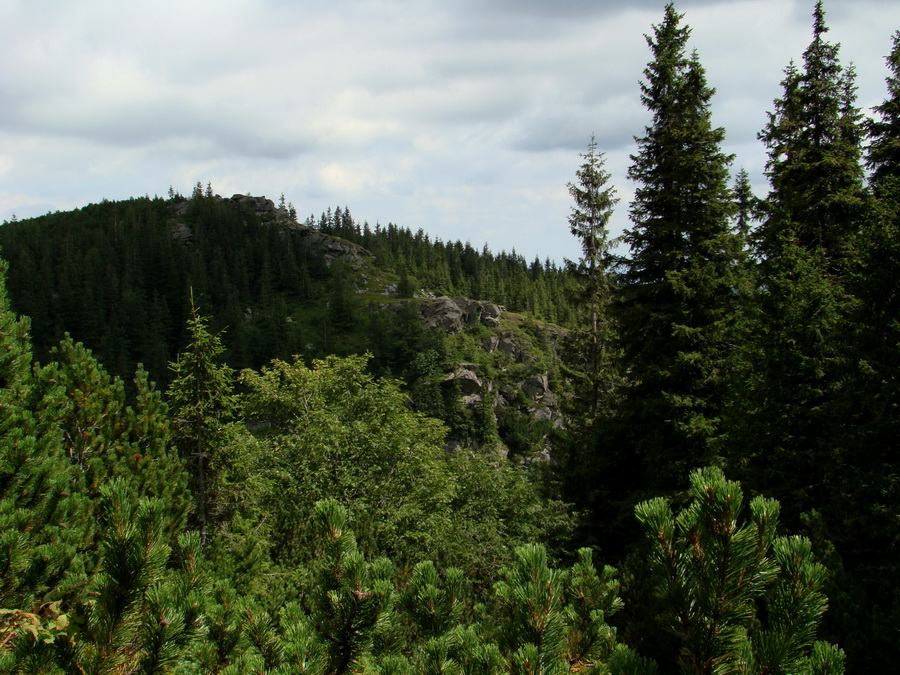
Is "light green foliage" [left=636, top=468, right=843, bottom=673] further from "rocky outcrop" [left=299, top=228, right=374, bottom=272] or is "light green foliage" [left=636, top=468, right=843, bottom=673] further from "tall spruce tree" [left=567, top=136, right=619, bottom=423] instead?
"rocky outcrop" [left=299, top=228, right=374, bottom=272]

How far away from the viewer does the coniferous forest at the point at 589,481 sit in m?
2.38

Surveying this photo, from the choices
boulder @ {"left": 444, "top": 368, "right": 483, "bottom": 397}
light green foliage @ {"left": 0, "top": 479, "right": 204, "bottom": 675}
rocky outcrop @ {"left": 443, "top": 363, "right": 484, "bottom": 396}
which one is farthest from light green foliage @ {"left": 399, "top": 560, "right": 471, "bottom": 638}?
boulder @ {"left": 444, "top": 368, "right": 483, "bottom": 397}

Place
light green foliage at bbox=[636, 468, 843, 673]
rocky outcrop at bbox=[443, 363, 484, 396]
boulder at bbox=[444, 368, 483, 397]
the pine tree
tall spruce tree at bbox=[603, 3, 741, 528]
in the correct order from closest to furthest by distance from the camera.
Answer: light green foliage at bbox=[636, 468, 843, 673], tall spruce tree at bbox=[603, 3, 741, 528], the pine tree, rocky outcrop at bbox=[443, 363, 484, 396], boulder at bbox=[444, 368, 483, 397]

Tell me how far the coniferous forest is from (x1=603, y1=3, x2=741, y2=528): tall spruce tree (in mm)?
78

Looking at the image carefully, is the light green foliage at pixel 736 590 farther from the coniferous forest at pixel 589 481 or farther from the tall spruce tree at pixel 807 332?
the tall spruce tree at pixel 807 332

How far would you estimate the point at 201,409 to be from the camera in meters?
13.9

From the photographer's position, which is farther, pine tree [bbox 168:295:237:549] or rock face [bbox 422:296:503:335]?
rock face [bbox 422:296:503:335]

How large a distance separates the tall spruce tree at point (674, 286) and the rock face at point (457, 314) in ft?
293

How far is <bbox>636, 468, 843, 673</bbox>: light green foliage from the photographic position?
2105mm

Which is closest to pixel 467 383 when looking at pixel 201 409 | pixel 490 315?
pixel 490 315

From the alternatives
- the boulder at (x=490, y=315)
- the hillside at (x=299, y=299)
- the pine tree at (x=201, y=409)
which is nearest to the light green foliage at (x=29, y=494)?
the pine tree at (x=201, y=409)

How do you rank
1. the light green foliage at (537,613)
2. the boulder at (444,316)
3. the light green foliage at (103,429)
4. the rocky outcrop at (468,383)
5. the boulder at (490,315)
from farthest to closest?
the boulder at (490,315) → the boulder at (444,316) → the rocky outcrop at (468,383) → the light green foliage at (103,429) → the light green foliage at (537,613)

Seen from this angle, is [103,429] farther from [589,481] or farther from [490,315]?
[490,315]

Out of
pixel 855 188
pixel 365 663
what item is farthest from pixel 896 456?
pixel 365 663
